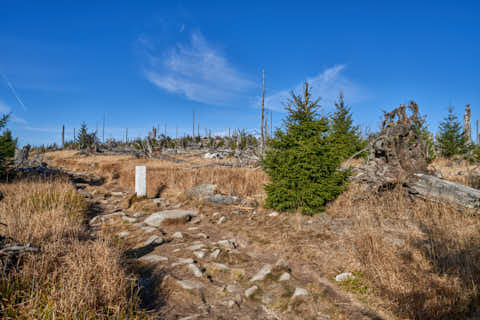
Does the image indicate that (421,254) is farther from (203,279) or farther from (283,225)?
(203,279)

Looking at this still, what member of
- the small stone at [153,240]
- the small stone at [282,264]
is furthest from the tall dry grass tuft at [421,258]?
the small stone at [153,240]

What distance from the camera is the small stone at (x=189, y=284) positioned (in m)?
3.17

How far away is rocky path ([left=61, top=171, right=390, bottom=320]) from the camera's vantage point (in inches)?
109

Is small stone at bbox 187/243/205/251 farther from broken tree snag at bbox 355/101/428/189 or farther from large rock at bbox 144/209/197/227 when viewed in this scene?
broken tree snag at bbox 355/101/428/189

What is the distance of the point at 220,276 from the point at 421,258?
114 inches

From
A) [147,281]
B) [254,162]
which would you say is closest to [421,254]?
[147,281]

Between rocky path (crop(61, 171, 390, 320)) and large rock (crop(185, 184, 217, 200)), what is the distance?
6.62 feet

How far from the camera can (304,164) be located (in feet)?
20.5

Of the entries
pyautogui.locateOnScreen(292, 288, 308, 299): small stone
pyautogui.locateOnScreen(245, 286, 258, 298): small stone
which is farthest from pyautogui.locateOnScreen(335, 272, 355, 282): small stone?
pyautogui.locateOnScreen(245, 286, 258, 298): small stone

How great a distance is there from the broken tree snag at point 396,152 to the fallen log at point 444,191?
0.58m

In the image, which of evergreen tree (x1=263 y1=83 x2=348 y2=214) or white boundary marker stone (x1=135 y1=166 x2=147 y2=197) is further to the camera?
white boundary marker stone (x1=135 y1=166 x2=147 y2=197)

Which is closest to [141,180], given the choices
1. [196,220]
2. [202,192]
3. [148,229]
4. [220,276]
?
[202,192]

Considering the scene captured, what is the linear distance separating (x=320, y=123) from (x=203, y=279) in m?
4.95

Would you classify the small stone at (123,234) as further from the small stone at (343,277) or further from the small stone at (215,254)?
the small stone at (343,277)
